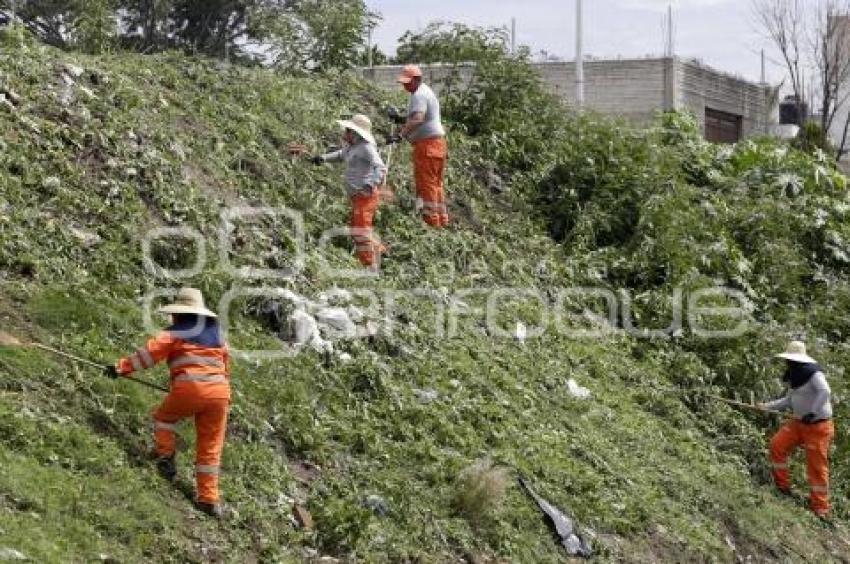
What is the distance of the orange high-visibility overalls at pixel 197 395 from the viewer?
8.82m

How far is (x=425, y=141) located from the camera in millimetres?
15539

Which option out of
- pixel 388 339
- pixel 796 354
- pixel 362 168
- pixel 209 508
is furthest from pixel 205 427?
pixel 796 354

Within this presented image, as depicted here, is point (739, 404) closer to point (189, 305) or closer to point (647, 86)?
point (189, 305)

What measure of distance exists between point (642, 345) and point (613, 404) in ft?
6.74

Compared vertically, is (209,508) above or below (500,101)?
below

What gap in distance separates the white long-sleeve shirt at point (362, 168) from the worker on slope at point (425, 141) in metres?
1.30

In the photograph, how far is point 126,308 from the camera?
10523 mm

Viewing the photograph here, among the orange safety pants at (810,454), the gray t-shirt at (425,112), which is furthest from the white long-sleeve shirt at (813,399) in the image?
the gray t-shirt at (425,112)

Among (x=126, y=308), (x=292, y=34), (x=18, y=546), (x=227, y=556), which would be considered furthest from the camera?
(x=292, y=34)

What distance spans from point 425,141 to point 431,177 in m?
0.42

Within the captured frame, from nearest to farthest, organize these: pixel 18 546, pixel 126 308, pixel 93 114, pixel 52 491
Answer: pixel 18 546 → pixel 52 491 → pixel 126 308 → pixel 93 114

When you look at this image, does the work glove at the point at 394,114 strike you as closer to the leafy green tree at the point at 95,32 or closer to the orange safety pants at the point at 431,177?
the orange safety pants at the point at 431,177

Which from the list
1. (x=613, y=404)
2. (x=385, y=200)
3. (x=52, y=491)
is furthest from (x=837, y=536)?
(x=52, y=491)

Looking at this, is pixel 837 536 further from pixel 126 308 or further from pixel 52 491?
pixel 52 491
